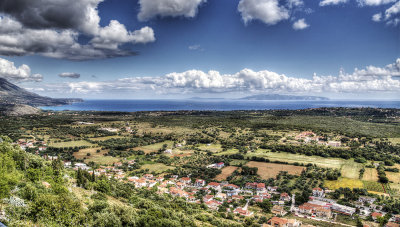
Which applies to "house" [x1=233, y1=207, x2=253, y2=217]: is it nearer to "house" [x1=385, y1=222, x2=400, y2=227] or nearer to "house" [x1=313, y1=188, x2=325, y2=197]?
"house" [x1=313, y1=188, x2=325, y2=197]

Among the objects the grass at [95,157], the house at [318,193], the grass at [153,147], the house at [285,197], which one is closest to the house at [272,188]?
the house at [285,197]

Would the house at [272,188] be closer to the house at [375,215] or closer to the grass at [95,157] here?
the house at [375,215]

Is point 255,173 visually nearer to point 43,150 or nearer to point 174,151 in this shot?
point 174,151

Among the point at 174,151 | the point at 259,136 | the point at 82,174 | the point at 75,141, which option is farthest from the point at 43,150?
the point at 259,136

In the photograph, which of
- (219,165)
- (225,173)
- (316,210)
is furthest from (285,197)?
(219,165)

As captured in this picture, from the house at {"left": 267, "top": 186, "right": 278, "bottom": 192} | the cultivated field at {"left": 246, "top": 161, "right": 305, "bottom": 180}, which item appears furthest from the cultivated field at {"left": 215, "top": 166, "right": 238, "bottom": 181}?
the house at {"left": 267, "top": 186, "right": 278, "bottom": 192}

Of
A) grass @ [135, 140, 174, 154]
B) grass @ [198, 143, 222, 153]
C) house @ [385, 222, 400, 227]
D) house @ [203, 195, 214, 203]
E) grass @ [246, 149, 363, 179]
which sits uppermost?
grass @ [135, 140, 174, 154]

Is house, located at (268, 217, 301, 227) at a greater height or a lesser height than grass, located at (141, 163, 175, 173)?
lesser
